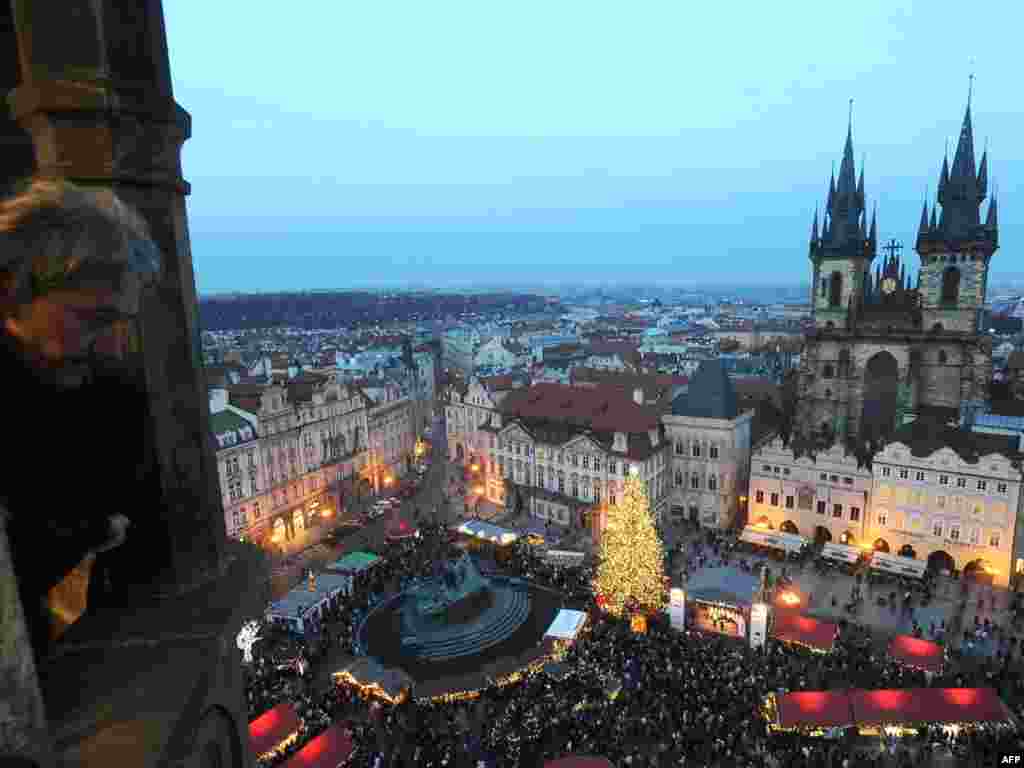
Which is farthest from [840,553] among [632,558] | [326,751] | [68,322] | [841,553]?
[68,322]

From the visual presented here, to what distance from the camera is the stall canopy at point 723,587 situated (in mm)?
33391

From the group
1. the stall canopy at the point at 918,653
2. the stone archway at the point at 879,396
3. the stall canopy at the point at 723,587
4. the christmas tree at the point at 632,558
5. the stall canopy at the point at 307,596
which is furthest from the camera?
the stone archway at the point at 879,396

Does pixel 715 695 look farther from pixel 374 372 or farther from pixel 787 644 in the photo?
pixel 374 372

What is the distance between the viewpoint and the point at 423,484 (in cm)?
6625

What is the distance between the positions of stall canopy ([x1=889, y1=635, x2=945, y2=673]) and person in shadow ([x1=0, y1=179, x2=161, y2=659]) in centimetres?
3480

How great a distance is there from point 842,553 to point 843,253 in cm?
3091

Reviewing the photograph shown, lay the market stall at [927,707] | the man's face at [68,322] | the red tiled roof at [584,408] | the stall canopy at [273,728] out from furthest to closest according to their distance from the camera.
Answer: the red tiled roof at [584,408], the market stall at [927,707], the stall canopy at [273,728], the man's face at [68,322]

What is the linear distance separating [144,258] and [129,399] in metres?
1.43

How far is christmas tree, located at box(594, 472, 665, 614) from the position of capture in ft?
112

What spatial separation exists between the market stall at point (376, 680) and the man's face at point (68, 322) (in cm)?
3016

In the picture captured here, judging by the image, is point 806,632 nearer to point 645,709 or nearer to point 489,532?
point 645,709

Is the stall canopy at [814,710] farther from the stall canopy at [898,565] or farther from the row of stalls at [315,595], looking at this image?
the row of stalls at [315,595]

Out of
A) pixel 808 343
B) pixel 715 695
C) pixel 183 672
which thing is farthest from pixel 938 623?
pixel 183 672

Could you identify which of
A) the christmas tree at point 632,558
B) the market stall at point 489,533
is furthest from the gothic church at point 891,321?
the market stall at point 489,533
